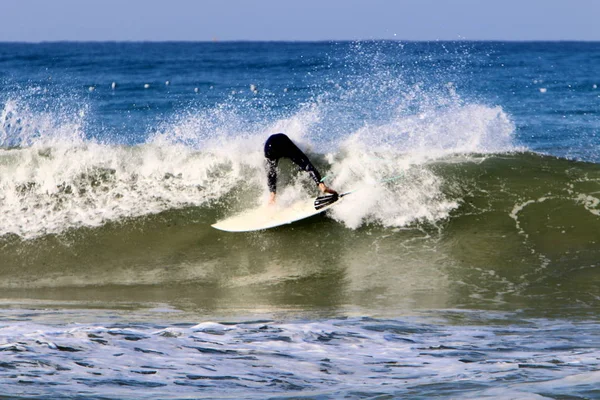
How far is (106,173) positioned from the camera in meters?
11.2

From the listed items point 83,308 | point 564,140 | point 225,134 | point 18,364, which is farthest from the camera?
point 564,140

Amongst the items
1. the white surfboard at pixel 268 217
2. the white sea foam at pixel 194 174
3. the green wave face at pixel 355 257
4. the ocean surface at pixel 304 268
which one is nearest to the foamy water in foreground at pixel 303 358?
the ocean surface at pixel 304 268

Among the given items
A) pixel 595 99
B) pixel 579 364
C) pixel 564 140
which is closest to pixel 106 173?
pixel 579 364

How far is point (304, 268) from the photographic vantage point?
29.5ft

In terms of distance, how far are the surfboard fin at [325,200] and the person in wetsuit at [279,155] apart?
0.65 feet

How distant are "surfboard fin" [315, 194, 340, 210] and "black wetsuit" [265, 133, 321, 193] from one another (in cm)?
20

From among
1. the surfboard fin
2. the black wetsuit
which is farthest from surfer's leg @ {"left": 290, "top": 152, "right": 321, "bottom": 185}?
the surfboard fin

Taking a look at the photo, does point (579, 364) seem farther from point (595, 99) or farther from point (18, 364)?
point (595, 99)

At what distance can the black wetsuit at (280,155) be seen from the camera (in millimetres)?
9859

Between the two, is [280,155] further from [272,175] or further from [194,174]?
[194,174]

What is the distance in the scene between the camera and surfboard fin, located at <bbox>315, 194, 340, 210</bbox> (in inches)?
383

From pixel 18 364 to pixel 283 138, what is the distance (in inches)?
207

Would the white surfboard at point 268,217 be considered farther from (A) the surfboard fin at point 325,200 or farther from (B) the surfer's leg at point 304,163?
(B) the surfer's leg at point 304,163

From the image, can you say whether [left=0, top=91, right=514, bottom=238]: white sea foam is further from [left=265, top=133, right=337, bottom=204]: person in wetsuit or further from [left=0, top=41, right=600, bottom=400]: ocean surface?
[left=265, top=133, right=337, bottom=204]: person in wetsuit
